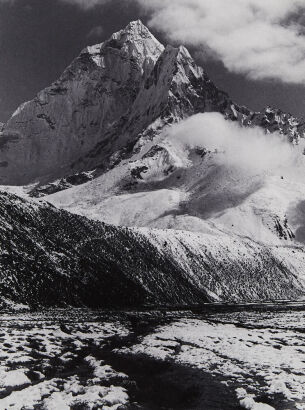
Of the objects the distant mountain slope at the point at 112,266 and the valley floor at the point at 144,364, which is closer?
the valley floor at the point at 144,364

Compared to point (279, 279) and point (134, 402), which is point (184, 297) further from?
point (134, 402)

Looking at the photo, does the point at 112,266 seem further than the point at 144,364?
Yes

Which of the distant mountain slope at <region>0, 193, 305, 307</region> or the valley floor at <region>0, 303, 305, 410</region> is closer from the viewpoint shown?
the valley floor at <region>0, 303, 305, 410</region>

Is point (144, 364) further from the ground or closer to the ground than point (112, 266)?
closer to the ground

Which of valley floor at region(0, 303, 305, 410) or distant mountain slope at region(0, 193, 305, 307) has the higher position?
distant mountain slope at region(0, 193, 305, 307)

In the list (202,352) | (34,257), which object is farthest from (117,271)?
(202,352)
